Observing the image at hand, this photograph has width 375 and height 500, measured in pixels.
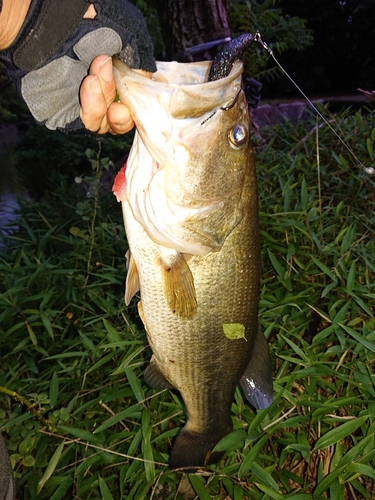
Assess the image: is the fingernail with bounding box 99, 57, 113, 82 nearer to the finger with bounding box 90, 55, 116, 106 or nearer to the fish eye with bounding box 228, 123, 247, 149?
the finger with bounding box 90, 55, 116, 106

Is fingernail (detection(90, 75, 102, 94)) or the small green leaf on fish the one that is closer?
fingernail (detection(90, 75, 102, 94))

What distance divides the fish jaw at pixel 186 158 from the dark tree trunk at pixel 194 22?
3.04 metres

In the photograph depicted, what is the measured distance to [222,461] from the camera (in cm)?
237

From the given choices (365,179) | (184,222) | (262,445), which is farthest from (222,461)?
(365,179)

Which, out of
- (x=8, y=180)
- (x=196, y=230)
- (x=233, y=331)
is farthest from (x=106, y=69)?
(x=8, y=180)

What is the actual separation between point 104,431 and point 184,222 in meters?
1.46

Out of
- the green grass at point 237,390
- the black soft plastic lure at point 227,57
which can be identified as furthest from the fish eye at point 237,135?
the green grass at point 237,390

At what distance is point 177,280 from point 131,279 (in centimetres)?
26

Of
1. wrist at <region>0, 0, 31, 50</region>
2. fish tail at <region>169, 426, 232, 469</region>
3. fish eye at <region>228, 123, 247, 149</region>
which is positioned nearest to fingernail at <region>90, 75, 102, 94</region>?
wrist at <region>0, 0, 31, 50</region>

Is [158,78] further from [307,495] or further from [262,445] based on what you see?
[307,495]

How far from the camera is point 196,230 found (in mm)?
1739

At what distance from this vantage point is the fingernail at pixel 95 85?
152 centimetres

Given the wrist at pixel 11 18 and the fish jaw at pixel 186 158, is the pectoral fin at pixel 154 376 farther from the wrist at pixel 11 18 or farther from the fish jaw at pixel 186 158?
the wrist at pixel 11 18

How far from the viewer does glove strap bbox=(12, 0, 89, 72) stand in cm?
140
